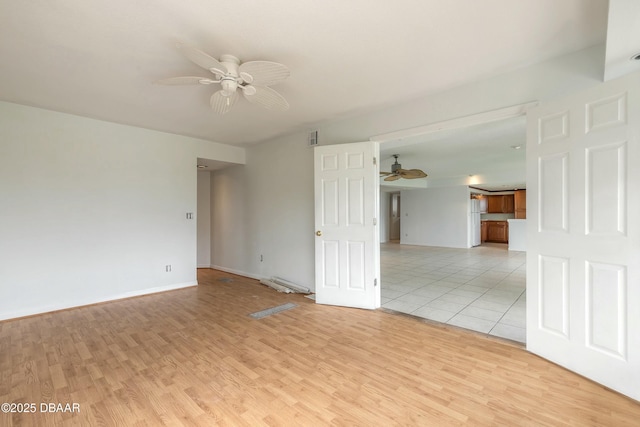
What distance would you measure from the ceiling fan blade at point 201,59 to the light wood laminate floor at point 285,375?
230 cm

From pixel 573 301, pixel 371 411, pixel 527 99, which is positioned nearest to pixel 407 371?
pixel 371 411

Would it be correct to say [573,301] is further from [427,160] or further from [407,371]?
[427,160]

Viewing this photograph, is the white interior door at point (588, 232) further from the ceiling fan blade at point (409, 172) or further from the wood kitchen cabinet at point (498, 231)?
the wood kitchen cabinet at point (498, 231)

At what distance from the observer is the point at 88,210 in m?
3.85

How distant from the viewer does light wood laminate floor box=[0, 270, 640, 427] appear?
1.67 metres

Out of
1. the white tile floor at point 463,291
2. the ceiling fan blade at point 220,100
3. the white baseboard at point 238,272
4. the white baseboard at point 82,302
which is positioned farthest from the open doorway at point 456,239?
the white baseboard at point 82,302

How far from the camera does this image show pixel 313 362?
2.29 m

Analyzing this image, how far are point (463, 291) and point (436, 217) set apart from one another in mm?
6290

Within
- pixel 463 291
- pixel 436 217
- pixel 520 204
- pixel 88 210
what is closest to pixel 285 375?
pixel 463 291

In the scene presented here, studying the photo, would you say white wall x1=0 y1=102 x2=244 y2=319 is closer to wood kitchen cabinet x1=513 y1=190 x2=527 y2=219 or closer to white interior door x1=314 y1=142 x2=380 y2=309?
white interior door x1=314 y1=142 x2=380 y2=309

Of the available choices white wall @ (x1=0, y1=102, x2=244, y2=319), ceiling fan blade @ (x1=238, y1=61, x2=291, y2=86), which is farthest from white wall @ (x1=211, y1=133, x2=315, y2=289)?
ceiling fan blade @ (x1=238, y1=61, x2=291, y2=86)

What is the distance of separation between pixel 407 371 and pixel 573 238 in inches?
63.8

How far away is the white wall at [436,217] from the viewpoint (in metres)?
9.60

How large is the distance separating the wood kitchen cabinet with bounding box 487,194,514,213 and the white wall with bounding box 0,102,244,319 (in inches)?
464
